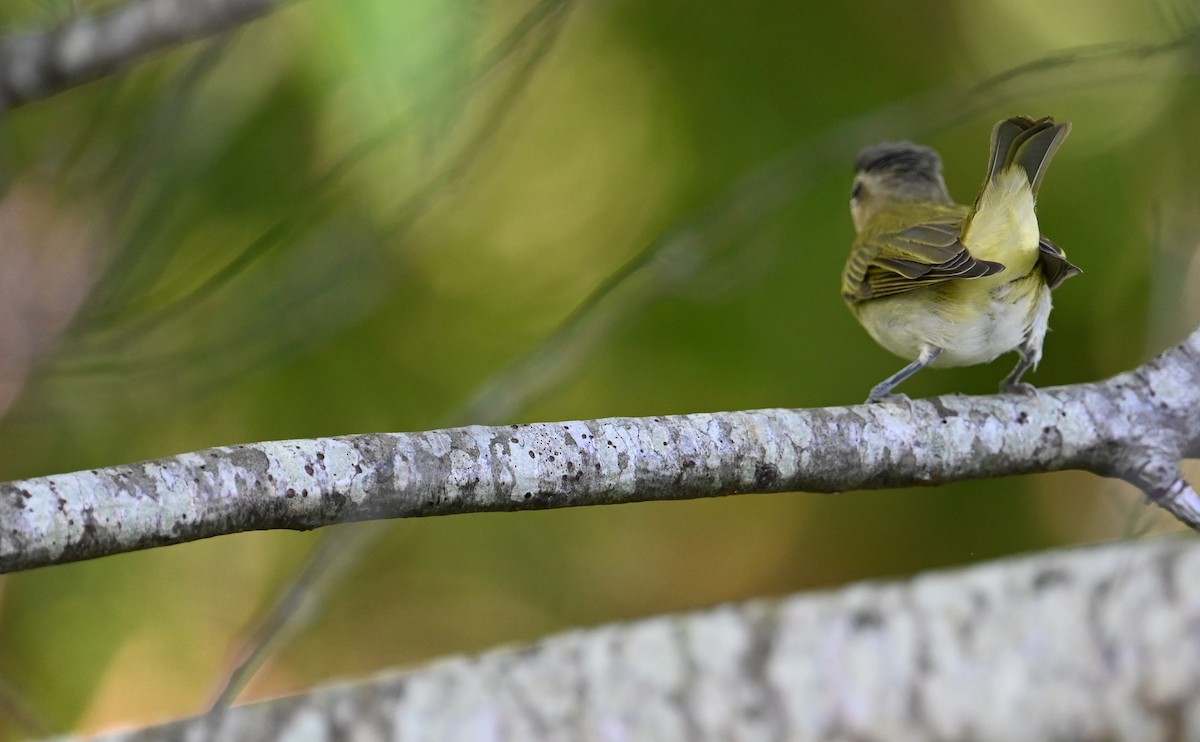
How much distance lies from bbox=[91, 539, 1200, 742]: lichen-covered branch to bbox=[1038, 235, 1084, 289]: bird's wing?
3.62 feet

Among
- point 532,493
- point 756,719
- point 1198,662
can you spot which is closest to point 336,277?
point 532,493

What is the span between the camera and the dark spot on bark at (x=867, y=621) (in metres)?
1.17

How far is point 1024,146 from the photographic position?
2088mm

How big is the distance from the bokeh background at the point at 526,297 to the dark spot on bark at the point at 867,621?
126cm

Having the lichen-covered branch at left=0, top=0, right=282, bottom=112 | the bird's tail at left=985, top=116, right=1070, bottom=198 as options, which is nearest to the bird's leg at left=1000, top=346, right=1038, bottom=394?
the bird's tail at left=985, top=116, right=1070, bottom=198

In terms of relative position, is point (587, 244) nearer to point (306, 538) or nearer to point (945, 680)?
point (306, 538)

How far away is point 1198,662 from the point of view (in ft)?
3.51

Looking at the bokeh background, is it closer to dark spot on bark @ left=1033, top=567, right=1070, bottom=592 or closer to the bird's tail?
the bird's tail

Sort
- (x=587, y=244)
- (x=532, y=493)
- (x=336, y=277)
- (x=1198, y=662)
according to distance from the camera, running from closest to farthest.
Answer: (x=1198, y=662) → (x=532, y=493) → (x=336, y=277) → (x=587, y=244)

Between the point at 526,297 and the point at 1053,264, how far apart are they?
1772 mm

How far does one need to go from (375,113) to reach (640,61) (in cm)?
152

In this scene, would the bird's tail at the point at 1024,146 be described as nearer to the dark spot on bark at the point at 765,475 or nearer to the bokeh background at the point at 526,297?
the bokeh background at the point at 526,297


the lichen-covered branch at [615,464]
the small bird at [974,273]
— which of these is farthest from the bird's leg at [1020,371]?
the lichen-covered branch at [615,464]

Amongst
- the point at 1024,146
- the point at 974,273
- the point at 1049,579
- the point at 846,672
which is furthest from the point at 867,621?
the point at 1024,146
